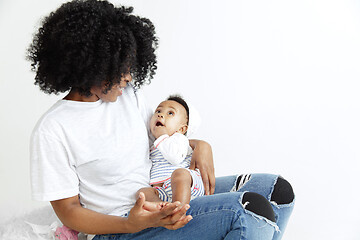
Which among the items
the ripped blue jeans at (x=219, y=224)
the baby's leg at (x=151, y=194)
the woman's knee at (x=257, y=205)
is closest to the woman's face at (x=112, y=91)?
the baby's leg at (x=151, y=194)

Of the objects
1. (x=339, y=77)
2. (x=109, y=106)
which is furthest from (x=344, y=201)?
(x=109, y=106)

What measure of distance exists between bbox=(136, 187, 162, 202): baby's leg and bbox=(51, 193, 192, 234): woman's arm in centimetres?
20

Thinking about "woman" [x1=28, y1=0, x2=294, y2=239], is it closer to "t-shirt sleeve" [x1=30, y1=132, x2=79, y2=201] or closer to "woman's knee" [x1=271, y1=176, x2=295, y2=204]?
"t-shirt sleeve" [x1=30, y1=132, x2=79, y2=201]

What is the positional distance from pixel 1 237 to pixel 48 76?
0.76 meters

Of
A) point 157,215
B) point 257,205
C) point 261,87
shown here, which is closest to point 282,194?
point 257,205

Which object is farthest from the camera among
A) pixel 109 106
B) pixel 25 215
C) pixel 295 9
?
pixel 295 9

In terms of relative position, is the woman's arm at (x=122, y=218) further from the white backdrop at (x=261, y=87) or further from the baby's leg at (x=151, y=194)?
the white backdrop at (x=261, y=87)

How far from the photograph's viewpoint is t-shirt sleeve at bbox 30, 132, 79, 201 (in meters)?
1.59

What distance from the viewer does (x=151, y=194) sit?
5.91ft

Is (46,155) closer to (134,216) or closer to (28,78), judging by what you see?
(134,216)

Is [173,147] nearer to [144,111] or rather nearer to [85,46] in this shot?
[144,111]

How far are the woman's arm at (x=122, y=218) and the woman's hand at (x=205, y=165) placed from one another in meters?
0.42

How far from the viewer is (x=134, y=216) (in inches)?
59.7

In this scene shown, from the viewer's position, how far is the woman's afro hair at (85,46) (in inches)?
63.2
